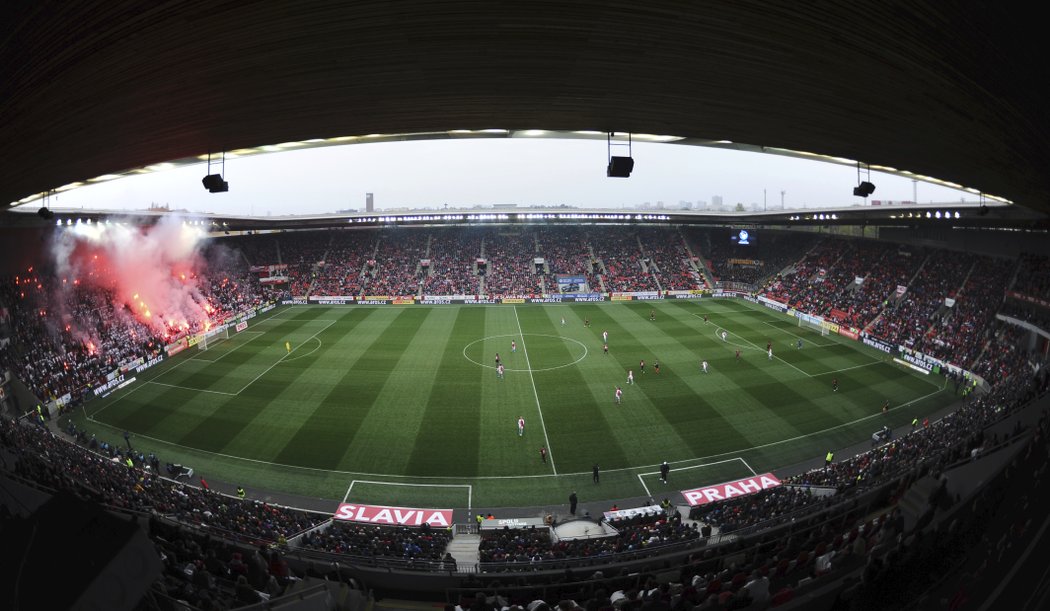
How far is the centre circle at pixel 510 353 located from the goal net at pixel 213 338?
2052 centimetres

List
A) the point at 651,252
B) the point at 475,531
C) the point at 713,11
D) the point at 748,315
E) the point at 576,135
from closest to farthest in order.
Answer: the point at 713,11, the point at 576,135, the point at 475,531, the point at 748,315, the point at 651,252

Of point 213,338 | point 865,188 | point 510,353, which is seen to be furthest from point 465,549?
point 213,338

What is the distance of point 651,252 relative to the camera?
62156 millimetres

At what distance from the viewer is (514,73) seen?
602 centimetres

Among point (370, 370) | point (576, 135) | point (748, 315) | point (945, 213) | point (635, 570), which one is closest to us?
point (576, 135)

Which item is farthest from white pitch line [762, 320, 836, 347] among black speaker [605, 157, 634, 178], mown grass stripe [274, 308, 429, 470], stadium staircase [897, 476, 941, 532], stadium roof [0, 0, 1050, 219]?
black speaker [605, 157, 634, 178]

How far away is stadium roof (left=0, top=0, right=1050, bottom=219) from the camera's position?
4285 mm

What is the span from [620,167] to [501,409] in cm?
1821

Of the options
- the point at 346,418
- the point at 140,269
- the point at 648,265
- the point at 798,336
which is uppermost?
the point at 648,265

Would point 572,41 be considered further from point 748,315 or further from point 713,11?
point 748,315

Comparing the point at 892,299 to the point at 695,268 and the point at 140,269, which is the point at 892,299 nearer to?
the point at 695,268

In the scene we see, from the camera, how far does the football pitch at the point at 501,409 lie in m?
19.1

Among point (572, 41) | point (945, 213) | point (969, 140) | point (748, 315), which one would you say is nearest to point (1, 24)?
point (572, 41)

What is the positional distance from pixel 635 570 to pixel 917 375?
2805 centimetres
